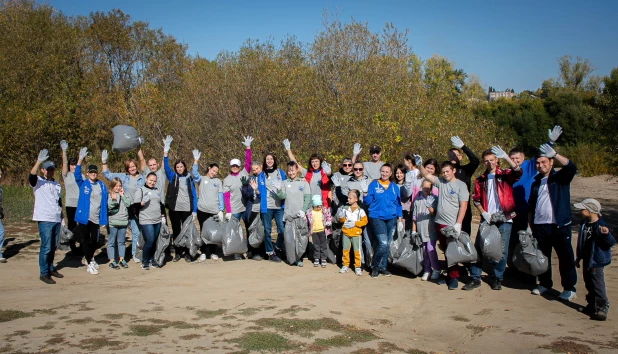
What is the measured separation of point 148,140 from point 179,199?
17.9m

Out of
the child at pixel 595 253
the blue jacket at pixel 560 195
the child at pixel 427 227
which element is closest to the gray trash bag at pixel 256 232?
the child at pixel 427 227

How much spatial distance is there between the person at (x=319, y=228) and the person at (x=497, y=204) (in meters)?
2.49

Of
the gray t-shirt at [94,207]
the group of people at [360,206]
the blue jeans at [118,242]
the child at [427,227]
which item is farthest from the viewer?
the blue jeans at [118,242]

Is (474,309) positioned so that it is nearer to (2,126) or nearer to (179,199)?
(179,199)

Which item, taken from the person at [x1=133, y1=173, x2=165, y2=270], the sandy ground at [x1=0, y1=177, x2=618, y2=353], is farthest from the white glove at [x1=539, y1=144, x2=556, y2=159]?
the person at [x1=133, y1=173, x2=165, y2=270]

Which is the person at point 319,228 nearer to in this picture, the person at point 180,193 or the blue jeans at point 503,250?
the person at point 180,193

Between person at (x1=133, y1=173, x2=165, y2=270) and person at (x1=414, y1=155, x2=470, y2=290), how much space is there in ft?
14.7

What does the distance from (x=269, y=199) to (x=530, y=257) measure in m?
4.36

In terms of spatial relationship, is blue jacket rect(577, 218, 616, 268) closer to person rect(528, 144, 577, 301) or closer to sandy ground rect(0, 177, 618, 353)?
person rect(528, 144, 577, 301)

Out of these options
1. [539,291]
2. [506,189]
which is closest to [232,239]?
[506,189]

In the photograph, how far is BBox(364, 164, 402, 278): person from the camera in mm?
8375

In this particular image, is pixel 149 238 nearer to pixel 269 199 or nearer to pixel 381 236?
pixel 269 199

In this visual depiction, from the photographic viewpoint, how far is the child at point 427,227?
26.9 feet

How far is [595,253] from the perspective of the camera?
6.57 metres
